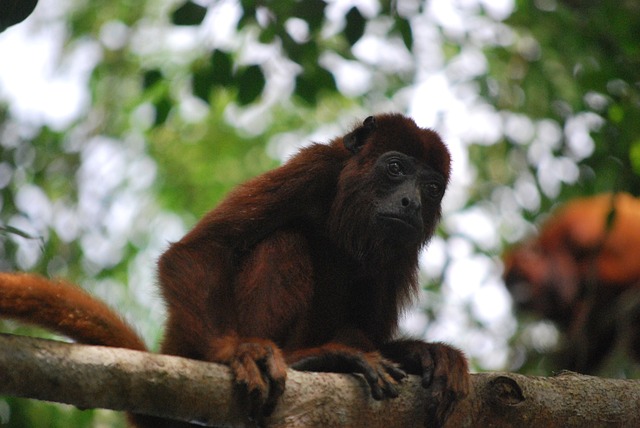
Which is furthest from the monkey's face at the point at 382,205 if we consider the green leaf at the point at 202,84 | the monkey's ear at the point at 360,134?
the green leaf at the point at 202,84

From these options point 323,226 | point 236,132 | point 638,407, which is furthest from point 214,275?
point 236,132

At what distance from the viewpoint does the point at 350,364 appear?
3010 millimetres

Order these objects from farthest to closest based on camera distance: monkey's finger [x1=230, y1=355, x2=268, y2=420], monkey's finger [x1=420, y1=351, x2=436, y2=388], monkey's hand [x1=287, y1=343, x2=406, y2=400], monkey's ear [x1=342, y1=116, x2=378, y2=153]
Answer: monkey's ear [x1=342, y1=116, x2=378, y2=153] → monkey's finger [x1=420, y1=351, x2=436, y2=388] → monkey's hand [x1=287, y1=343, x2=406, y2=400] → monkey's finger [x1=230, y1=355, x2=268, y2=420]

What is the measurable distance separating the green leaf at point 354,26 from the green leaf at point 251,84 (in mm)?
638

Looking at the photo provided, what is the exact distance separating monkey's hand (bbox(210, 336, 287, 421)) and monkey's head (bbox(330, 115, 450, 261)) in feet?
3.35

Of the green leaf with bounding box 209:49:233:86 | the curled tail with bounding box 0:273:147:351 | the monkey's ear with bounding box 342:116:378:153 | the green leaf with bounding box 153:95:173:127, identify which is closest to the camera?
the curled tail with bounding box 0:273:147:351

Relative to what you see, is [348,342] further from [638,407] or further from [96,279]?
[96,279]

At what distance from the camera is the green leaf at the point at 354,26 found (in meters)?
4.27

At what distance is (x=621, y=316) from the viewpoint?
520 centimetres

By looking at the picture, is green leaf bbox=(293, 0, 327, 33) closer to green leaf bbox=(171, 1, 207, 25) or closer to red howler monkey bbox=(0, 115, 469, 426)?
green leaf bbox=(171, 1, 207, 25)

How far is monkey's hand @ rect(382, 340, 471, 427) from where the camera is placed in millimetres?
2973

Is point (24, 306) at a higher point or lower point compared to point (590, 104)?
lower

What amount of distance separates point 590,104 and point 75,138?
456cm

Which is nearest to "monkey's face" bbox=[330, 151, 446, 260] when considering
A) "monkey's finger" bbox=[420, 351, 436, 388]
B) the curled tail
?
"monkey's finger" bbox=[420, 351, 436, 388]
